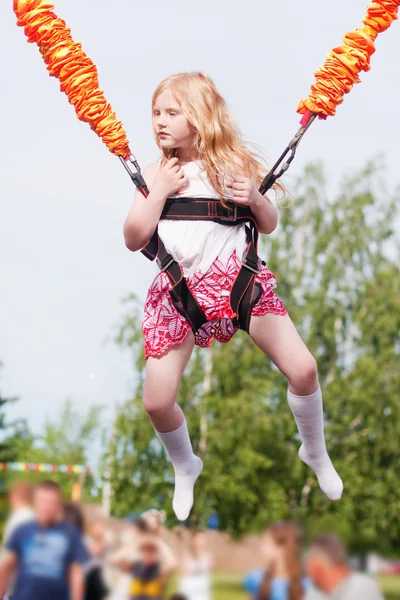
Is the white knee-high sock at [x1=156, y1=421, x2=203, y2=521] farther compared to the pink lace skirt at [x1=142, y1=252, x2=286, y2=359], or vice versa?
the white knee-high sock at [x1=156, y1=421, x2=203, y2=521]

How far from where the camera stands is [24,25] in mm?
3627

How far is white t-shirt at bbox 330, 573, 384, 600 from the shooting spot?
158 inches

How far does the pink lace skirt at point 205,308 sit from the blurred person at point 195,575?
436 centimetres

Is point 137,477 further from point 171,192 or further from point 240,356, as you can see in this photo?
point 171,192

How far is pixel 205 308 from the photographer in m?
3.59

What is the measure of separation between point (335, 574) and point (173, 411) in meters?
1.16

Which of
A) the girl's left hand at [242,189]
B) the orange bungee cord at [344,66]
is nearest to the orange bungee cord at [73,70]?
the girl's left hand at [242,189]

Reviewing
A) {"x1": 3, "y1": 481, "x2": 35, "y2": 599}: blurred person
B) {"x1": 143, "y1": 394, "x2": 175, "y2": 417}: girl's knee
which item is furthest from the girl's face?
{"x1": 3, "y1": 481, "x2": 35, "y2": 599}: blurred person

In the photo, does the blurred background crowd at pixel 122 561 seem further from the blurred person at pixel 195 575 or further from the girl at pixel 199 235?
the girl at pixel 199 235

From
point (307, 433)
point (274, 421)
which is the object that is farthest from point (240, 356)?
point (307, 433)

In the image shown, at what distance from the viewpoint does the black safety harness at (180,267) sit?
3.57 meters

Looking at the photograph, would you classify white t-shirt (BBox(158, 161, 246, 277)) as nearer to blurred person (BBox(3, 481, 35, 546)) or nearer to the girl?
the girl

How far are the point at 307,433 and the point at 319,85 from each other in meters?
1.37

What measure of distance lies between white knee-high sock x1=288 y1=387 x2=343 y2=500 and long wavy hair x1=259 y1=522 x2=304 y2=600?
1230 mm
